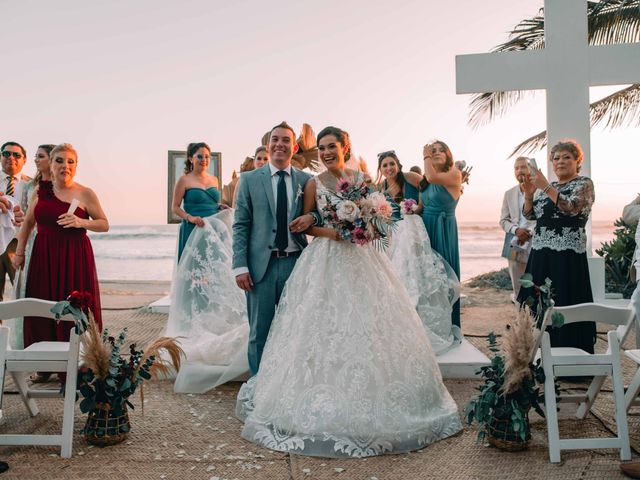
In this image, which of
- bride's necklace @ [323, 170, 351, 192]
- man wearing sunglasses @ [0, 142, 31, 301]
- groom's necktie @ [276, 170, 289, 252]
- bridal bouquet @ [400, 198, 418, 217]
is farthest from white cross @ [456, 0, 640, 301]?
man wearing sunglasses @ [0, 142, 31, 301]

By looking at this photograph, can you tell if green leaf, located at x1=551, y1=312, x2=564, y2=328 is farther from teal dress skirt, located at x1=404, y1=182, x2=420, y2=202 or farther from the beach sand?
teal dress skirt, located at x1=404, y1=182, x2=420, y2=202

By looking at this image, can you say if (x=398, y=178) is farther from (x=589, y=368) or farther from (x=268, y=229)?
(x=589, y=368)

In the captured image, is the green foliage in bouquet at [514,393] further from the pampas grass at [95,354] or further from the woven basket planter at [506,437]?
the pampas grass at [95,354]

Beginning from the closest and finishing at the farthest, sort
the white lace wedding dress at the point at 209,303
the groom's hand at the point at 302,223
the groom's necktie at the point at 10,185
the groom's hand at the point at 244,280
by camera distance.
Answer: the groom's hand at the point at 302,223 → the groom's hand at the point at 244,280 → the white lace wedding dress at the point at 209,303 → the groom's necktie at the point at 10,185

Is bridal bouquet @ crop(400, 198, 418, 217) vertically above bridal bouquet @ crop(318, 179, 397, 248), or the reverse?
bridal bouquet @ crop(400, 198, 418, 217)

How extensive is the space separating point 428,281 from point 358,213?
213cm

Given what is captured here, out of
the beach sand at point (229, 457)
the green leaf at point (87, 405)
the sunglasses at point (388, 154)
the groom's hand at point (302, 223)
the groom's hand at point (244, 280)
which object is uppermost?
the sunglasses at point (388, 154)

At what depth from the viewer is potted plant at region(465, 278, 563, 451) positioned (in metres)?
2.88

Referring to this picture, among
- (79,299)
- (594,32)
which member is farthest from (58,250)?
(594,32)

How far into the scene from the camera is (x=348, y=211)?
10.4ft

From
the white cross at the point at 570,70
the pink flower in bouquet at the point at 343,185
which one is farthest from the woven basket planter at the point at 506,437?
the white cross at the point at 570,70

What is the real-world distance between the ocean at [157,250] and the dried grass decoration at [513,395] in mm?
17228

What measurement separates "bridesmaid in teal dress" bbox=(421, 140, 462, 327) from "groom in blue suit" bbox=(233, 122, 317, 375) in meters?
1.99

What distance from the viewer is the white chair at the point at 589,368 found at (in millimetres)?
2799
